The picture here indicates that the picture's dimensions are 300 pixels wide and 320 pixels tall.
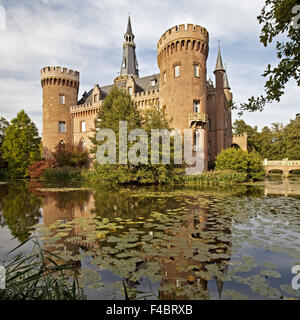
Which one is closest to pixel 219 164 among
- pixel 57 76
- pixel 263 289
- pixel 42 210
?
pixel 42 210

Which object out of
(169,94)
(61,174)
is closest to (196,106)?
(169,94)

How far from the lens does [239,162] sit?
2062 cm

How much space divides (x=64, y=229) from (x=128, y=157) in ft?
34.9

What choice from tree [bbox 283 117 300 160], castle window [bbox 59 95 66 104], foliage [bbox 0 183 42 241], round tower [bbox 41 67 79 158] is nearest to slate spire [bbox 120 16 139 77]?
round tower [bbox 41 67 79 158]

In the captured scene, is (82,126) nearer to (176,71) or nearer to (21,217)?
(176,71)

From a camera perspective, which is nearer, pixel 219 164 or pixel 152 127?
pixel 152 127

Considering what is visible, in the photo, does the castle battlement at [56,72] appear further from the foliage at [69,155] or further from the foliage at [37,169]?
the foliage at [37,169]

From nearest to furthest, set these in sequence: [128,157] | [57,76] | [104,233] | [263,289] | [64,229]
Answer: [263,289] < [104,233] < [64,229] < [128,157] < [57,76]

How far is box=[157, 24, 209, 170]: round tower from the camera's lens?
71.4ft

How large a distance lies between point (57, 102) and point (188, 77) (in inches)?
803

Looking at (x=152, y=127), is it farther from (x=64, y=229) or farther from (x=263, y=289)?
(x=263, y=289)
